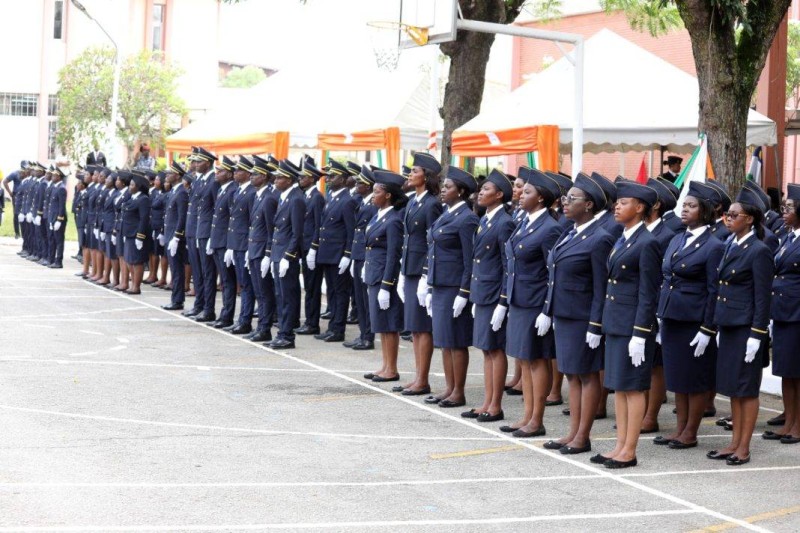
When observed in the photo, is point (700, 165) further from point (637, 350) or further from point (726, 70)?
point (637, 350)

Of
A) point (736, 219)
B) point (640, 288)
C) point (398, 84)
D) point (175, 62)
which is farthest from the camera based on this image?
point (175, 62)

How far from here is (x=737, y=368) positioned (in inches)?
360

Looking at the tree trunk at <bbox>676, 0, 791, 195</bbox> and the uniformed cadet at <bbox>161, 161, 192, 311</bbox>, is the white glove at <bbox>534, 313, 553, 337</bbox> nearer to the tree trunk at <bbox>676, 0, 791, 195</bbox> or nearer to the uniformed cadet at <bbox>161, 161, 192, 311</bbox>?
the tree trunk at <bbox>676, 0, 791, 195</bbox>

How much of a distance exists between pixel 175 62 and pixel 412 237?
37599mm

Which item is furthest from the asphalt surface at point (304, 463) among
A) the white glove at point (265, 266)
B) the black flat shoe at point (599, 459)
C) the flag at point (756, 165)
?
the flag at point (756, 165)

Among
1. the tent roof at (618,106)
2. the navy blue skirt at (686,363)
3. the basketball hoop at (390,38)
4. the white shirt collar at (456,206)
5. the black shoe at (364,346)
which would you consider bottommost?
the black shoe at (364,346)

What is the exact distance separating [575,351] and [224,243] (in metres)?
7.80

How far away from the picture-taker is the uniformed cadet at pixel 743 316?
9.01 m

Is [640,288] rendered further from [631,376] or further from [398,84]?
[398,84]

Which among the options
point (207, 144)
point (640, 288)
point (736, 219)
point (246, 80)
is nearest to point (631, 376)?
point (640, 288)

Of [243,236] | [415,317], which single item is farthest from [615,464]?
[243,236]

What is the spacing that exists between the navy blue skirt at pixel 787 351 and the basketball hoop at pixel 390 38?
655 cm

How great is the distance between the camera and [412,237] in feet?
38.8

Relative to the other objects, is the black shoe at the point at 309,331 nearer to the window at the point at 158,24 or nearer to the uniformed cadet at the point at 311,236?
the uniformed cadet at the point at 311,236
